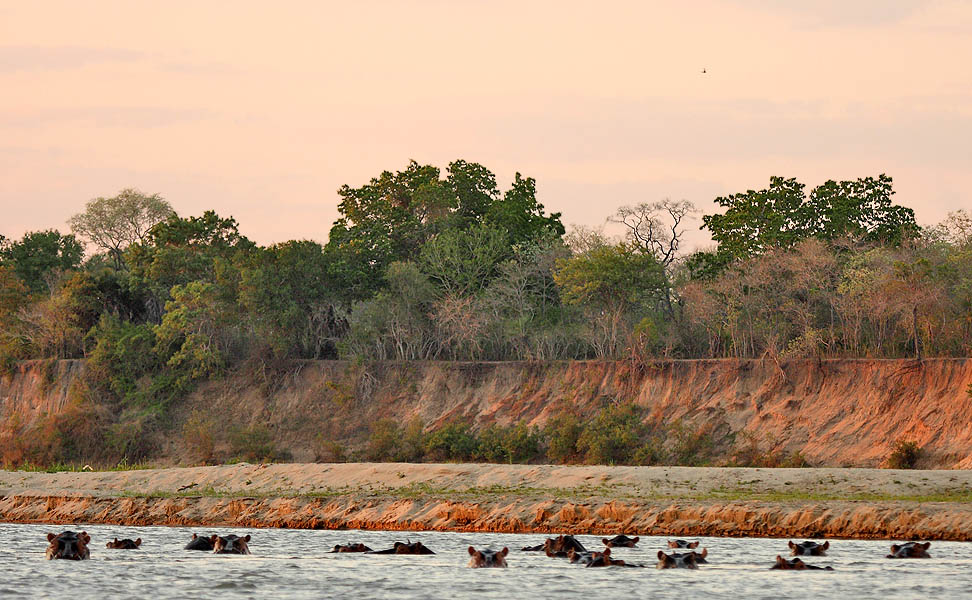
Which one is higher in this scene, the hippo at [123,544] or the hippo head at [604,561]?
the hippo head at [604,561]

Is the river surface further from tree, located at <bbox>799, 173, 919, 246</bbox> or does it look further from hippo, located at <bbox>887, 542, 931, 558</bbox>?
tree, located at <bbox>799, 173, 919, 246</bbox>

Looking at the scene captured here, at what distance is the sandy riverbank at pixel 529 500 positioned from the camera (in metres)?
29.5

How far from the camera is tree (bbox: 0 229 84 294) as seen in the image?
79250 mm

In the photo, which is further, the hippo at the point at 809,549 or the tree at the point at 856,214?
the tree at the point at 856,214

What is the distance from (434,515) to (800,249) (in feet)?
100

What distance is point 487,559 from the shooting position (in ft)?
78.1

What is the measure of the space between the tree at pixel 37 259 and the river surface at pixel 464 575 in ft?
177

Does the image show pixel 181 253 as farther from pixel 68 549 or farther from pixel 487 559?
pixel 487 559

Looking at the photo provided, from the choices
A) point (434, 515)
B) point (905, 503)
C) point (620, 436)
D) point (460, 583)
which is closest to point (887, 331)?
point (620, 436)

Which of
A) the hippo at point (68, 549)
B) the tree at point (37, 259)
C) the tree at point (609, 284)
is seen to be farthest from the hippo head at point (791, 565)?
the tree at point (37, 259)

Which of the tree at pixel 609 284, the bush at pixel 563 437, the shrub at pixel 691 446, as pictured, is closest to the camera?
the shrub at pixel 691 446

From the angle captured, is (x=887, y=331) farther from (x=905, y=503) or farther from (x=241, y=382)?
(x=241, y=382)

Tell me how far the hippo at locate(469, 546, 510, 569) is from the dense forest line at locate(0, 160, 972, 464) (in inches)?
1263

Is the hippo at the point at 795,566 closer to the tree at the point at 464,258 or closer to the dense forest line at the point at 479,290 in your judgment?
the dense forest line at the point at 479,290
